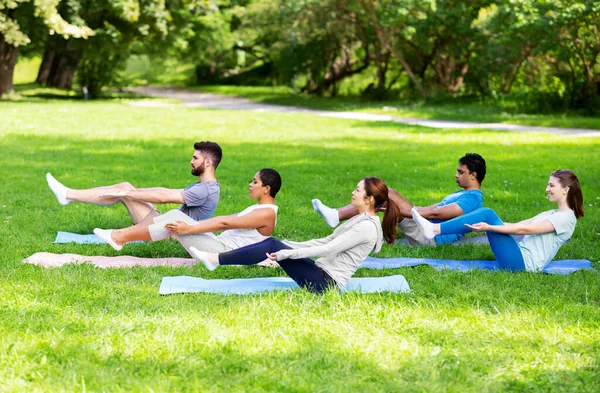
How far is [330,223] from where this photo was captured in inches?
307

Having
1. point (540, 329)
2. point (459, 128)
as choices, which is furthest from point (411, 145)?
point (540, 329)

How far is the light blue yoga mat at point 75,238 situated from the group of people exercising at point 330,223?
0.49 meters

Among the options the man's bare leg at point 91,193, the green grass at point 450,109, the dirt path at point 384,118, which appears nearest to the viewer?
the man's bare leg at point 91,193

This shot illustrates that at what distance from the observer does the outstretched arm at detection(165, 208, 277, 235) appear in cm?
658

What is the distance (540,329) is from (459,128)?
15.1 m

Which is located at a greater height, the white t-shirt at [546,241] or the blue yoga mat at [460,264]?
the white t-shirt at [546,241]

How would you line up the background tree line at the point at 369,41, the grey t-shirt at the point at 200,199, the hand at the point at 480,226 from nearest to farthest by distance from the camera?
the hand at the point at 480,226 → the grey t-shirt at the point at 200,199 → the background tree line at the point at 369,41

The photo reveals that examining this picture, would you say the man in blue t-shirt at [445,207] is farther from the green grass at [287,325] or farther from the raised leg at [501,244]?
Result: the raised leg at [501,244]

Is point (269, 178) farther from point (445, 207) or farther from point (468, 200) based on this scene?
point (468, 200)

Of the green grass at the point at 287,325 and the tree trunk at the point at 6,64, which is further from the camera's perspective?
the tree trunk at the point at 6,64

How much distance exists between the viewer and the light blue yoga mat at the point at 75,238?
7.80 m

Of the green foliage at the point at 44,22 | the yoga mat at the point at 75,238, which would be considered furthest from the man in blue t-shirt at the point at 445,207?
the green foliage at the point at 44,22

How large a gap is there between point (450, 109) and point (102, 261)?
63.9 ft

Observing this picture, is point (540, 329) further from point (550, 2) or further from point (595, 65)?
point (595, 65)
